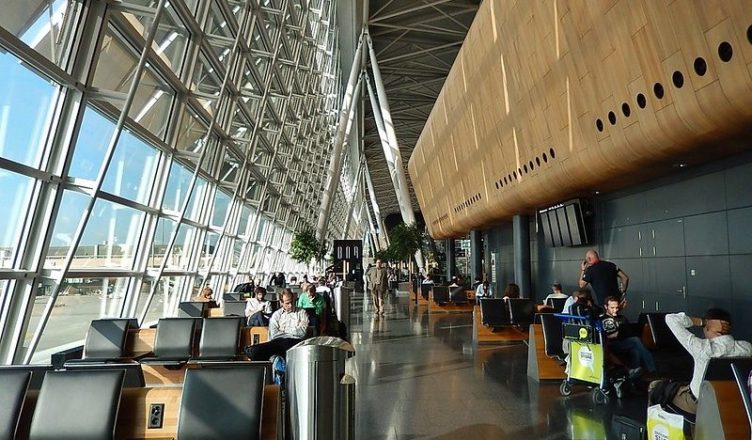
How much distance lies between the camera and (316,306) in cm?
909

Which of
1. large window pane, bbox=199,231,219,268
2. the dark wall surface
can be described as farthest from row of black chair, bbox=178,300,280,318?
the dark wall surface

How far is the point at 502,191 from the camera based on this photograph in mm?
15531

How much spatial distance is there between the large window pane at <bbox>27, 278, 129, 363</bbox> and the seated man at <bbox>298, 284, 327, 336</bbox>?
3.27 metres

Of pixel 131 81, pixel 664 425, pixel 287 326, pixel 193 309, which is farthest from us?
pixel 193 309

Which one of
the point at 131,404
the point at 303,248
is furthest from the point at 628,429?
the point at 303,248

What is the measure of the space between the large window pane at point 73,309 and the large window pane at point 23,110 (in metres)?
1.82

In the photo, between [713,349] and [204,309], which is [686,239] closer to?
[713,349]

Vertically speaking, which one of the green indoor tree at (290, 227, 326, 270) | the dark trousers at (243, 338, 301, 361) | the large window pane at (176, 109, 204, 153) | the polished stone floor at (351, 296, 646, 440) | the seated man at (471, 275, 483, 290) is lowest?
the polished stone floor at (351, 296, 646, 440)

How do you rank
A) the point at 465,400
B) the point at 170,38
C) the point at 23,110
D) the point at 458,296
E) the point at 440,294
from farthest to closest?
the point at 458,296 → the point at 440,294 → the point at 170,38 → the point at 465,400 → the point at 23,110

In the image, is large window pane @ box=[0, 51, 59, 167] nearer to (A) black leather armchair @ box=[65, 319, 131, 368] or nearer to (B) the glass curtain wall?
(B) the glass curtain wall

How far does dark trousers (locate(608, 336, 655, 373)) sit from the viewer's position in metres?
6.71

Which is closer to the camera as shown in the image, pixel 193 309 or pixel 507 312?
pixel 193 309

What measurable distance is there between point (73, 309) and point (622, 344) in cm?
765

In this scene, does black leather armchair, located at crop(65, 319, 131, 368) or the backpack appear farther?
black leather armchair, located at crop(65, 319, 131, 368)
